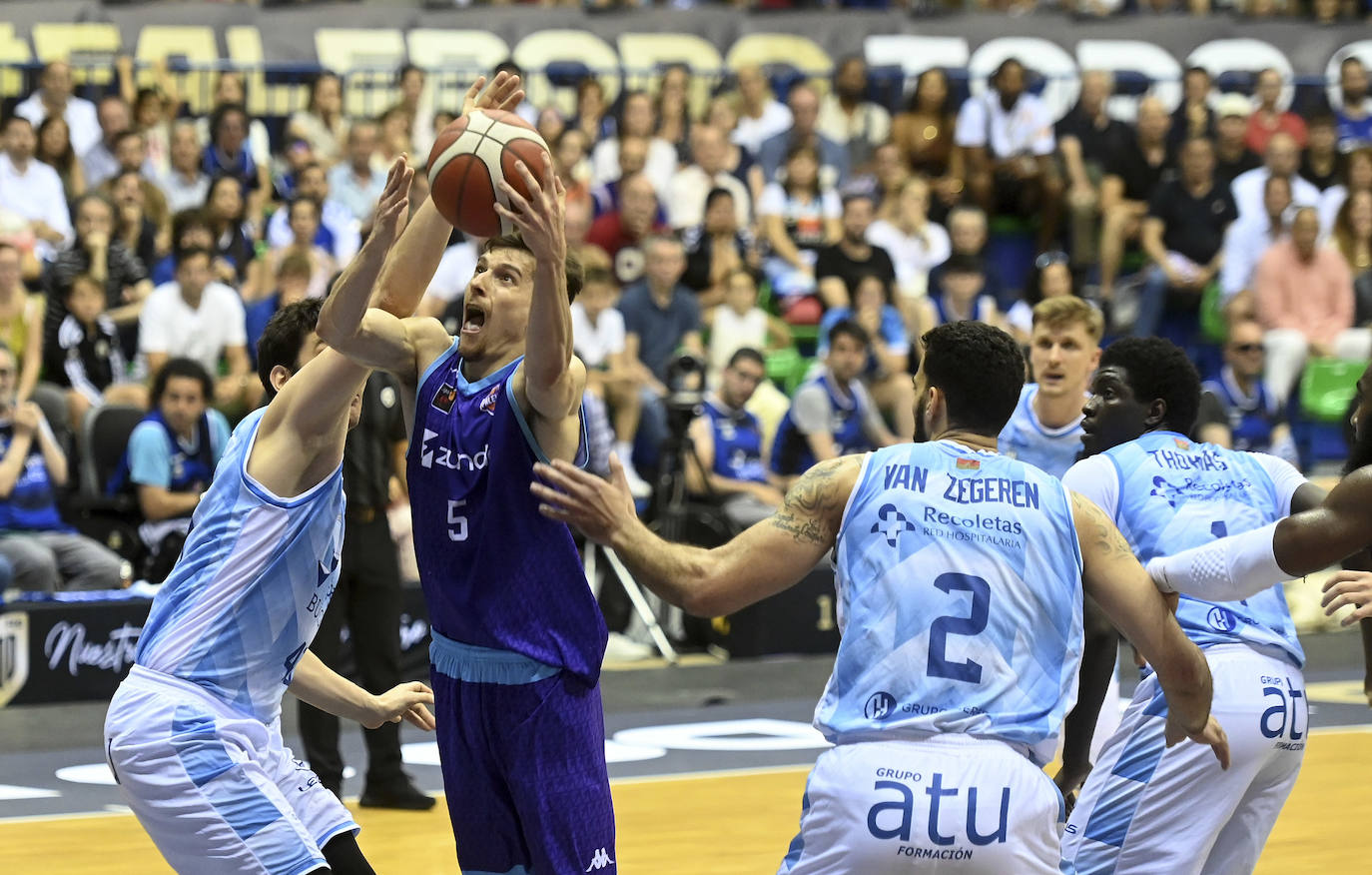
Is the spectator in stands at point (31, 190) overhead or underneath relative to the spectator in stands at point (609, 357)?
overhead

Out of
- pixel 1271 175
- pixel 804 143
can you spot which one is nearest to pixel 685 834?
pixel 804 143

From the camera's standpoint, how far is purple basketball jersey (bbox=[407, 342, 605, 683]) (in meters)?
5.01

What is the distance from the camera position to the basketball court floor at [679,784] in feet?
26.0

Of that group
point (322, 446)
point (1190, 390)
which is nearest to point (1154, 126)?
point (1190, 390)

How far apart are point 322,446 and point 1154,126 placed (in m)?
13.7

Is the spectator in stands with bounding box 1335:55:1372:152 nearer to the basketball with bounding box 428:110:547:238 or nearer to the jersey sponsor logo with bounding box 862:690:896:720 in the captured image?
the basketball with bounding box 428:110:547:238

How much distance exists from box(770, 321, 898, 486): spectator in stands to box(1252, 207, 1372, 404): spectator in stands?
4156 mm

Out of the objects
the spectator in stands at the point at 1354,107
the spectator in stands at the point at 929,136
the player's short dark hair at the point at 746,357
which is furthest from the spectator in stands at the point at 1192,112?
the player's short dark hair at the point at 746,357

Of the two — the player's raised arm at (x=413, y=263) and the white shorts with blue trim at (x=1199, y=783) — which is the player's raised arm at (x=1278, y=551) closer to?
the white shorts with blue trim at (x=1199, y=783)

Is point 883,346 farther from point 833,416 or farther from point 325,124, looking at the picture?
point 325,124

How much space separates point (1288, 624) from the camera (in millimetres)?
5789

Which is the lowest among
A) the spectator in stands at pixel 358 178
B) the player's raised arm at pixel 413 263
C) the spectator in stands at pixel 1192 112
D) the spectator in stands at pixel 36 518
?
the spectator in stands at pixel 36 518

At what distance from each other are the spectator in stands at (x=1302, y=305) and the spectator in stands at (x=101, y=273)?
28.6 ft

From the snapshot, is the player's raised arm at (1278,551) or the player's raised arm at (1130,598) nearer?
the player's raised arm at (1130,598)
